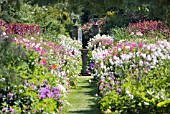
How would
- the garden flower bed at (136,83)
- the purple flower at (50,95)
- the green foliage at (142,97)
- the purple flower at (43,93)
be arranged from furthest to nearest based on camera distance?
the purple flower at (50,95) < the purple flower at (43,93) < the garden flower bed at (136,83) < the green foliage at (142,97)

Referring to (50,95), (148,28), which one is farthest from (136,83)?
(148,28)

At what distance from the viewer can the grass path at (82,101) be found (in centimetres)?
1016

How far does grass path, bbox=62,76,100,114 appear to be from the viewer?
400 inches

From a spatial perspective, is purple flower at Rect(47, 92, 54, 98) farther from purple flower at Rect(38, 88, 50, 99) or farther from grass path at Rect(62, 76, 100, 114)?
grass path at Rect(62, 76, 100, 114)

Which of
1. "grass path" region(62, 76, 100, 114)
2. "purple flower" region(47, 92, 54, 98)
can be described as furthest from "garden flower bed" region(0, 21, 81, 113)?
"grass path" region(62, 76, 100, 114)

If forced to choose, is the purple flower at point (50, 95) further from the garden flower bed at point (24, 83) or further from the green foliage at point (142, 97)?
the green foliage at point (142, 97)

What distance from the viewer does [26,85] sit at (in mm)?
7746

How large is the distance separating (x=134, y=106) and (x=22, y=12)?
19415mm

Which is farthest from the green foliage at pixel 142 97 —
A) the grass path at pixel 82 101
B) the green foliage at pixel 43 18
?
the green foliage at pixel 43 18

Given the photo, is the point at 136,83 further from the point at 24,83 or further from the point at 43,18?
the point at 43,18

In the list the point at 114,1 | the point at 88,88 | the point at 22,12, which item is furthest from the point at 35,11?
the point at 114,1

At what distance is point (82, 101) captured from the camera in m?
11.6

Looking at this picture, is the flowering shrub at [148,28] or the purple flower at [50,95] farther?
the flowering shrub at [148,28]

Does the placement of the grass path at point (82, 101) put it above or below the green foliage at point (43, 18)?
below
